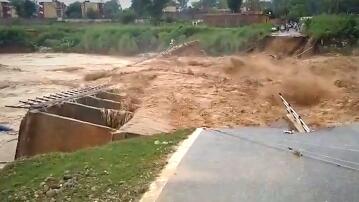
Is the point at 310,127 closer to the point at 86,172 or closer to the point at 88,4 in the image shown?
the point at 86,172

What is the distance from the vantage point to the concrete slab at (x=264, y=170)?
679 cm

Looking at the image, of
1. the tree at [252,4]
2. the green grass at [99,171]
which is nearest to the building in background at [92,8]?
the tree at [252,4]

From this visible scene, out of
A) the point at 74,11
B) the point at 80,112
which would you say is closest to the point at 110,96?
the point at 80,112

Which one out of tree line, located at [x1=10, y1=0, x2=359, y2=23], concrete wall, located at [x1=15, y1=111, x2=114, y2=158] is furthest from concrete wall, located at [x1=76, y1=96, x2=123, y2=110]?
tree line, located at [x1=10, y1=0, x2=359, y2=23]

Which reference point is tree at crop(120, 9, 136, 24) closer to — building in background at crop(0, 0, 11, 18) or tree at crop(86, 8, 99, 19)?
tree at crop(86, 8, 99, 19)

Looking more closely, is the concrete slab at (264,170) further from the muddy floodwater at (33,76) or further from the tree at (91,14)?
the tree at (91,14)

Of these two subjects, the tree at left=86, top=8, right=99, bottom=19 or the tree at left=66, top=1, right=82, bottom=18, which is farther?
the tree at left=66, top=1, right=82, bottom=18

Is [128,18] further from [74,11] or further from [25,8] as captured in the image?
[74,11]

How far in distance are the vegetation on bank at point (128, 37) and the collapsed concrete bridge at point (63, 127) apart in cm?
2436

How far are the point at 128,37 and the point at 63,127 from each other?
4009 centimetres

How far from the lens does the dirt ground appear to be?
13214mm

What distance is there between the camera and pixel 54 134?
12.6m

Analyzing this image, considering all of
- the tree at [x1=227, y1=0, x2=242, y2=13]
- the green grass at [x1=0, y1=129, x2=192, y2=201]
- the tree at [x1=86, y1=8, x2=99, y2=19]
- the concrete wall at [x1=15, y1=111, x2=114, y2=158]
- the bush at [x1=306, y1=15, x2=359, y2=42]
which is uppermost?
the tree at [x1=227, y1=0, x2=242, y2=13]

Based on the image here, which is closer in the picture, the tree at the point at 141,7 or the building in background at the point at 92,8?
the tree at the point at 141,7
